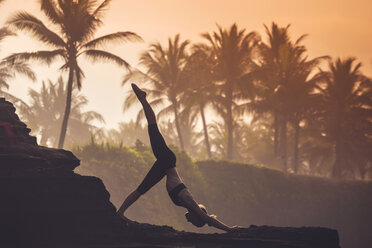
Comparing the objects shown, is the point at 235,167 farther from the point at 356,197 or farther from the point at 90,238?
the point at 90,238

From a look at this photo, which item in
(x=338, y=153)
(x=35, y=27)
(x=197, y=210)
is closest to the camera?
(x=197, y=210)

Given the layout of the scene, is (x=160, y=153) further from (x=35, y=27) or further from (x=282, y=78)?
(x=282, y=78)

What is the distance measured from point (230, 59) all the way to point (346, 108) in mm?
8035

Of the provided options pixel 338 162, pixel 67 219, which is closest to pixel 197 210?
pixel 67 219

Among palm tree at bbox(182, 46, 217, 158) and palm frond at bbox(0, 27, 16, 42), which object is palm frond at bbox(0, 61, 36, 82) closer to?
palm frond at bbox(0, 27, 16, 42)

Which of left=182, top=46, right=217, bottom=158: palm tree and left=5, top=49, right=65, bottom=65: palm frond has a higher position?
left=182, top=46, right=217, bottom=158: palm tree

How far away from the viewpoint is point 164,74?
33.5 m

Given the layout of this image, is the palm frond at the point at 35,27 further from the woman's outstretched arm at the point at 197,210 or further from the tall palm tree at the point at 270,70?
the woman's outstretched arm at the point at 197,210

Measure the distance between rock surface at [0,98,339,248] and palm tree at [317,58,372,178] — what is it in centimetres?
3044

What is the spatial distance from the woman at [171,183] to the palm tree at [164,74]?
26971 millimetres

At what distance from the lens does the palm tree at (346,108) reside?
1379 inches

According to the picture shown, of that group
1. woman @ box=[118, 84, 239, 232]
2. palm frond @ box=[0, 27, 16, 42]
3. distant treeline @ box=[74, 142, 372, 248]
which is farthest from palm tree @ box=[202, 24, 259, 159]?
woman @ box=[118, 84, 239, 232]

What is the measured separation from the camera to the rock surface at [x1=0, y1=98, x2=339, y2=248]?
5891 millimetres

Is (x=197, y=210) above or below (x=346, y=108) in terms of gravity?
below
